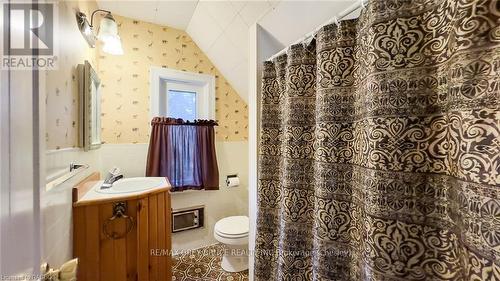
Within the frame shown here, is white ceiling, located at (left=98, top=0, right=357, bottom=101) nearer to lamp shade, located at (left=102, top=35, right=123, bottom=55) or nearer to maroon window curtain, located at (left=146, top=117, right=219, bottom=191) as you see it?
lamp shade, located at (left=102, top=35, right=123, bottom=55)

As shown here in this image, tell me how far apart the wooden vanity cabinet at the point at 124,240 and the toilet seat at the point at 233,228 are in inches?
19.3

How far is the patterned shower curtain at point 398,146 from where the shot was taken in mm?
427

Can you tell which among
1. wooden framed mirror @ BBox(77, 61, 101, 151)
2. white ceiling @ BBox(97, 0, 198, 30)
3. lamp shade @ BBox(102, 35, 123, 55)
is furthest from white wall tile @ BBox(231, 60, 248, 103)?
wooden framed mirror @ BBox(77, 61, 101, 151)

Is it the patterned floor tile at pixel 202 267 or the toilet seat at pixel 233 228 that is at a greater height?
the toilet seat at pixel 233 228

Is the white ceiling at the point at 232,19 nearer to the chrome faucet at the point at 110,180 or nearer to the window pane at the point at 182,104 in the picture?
the window pane at the point at 182,104

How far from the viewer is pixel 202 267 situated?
2.04 m

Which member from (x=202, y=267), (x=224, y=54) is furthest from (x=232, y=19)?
(x=202, y=267)

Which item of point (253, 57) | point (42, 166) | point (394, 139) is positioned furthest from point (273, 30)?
point (42, 166)

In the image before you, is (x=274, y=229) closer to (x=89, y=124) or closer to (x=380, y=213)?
(x=380, y=213)

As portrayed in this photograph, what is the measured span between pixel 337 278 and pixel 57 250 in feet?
3.92

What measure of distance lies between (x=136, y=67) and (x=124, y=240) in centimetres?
159

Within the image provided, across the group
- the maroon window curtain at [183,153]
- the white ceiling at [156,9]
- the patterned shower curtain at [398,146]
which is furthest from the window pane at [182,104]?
the patterned shower curtain at [398,146]

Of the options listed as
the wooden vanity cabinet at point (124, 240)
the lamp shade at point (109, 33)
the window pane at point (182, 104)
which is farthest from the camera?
the window pane at point (182, 104)

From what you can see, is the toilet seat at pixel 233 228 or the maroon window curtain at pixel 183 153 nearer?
the toilet seat at pixel 233 228
